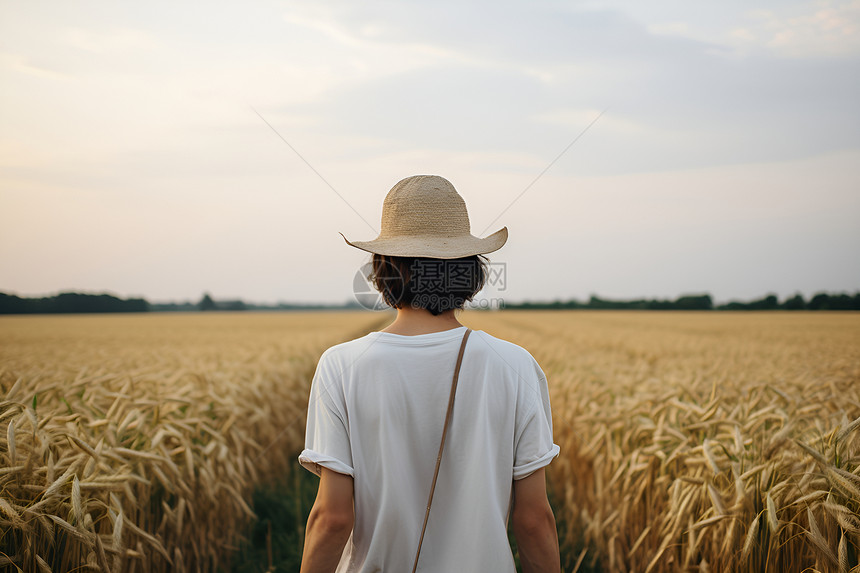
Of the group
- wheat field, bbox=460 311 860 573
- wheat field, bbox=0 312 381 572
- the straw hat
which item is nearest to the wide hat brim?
the straw hat

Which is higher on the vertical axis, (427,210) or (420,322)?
(427,210)

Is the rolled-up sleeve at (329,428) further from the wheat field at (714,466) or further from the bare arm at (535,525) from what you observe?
the wheat field at (714,466)

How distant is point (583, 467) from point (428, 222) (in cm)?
391

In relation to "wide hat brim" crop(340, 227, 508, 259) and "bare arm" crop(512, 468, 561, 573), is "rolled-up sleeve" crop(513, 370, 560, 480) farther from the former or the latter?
"wide hat brim" crop(340, 227, 508, 259)

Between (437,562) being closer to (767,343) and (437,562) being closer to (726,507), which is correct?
(726,507)

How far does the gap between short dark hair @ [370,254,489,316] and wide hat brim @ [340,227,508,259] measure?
43 millimetres

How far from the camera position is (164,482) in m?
3.21

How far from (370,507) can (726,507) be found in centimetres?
236

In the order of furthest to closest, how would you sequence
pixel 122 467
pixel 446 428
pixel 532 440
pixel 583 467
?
pixel 583 467 < pixel 122 467 < pixel 532 440 < pixel 446 428

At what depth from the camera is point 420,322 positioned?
1680 millimetres

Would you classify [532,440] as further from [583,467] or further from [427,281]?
[583,467]

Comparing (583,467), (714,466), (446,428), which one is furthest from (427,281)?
(583,467)

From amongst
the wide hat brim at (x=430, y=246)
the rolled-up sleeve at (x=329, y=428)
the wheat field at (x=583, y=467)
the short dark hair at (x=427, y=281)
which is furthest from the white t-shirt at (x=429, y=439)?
the wheat field at (x=583, y=467)

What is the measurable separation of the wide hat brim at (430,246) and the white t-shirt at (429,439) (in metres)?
0.28
